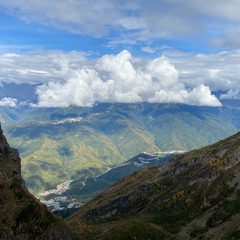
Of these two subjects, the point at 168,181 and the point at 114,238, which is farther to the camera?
the point at 168,181

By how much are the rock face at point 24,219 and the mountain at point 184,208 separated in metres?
20.5

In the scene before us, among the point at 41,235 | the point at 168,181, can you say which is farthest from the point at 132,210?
the point at 41,235

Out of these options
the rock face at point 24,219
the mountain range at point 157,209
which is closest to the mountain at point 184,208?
the mountain range at point 157,209

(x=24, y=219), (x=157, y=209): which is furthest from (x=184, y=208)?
(x=24, y=219)

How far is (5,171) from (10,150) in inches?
684

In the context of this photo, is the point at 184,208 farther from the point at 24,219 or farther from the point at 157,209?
the point at 24,219

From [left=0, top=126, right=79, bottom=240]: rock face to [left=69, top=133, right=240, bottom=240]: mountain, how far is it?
2048 centimetres

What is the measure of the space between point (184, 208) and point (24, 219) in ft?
234

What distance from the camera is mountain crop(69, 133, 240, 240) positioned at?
103062mm

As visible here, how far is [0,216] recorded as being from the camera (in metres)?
77.7

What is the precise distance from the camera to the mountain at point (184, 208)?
103 metres

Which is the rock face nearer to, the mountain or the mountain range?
the mountain range

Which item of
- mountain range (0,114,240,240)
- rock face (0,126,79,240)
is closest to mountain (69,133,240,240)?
mountain range (0,114,240,240)

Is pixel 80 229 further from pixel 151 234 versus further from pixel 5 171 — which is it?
pixel 5 171
